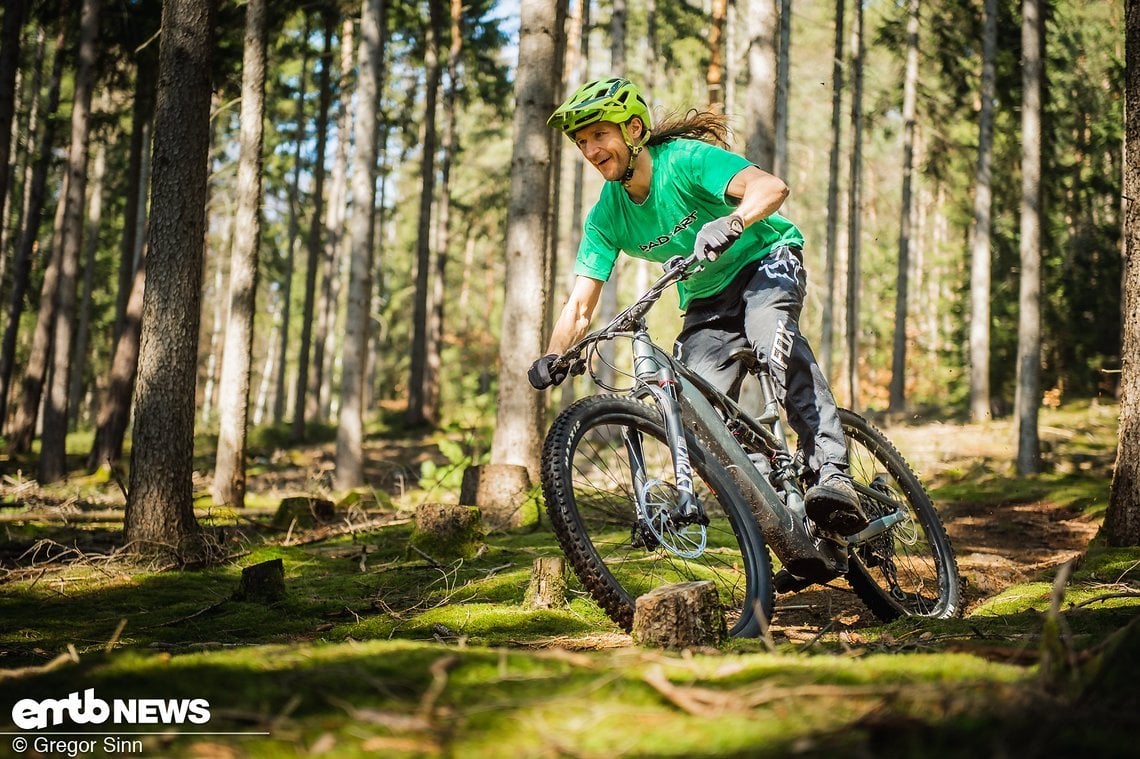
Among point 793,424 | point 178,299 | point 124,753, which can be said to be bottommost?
point 124,753

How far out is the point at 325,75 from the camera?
73.6 ft

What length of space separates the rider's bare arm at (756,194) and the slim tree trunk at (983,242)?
1681cm

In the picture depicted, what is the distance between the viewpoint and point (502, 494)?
25.5 feet

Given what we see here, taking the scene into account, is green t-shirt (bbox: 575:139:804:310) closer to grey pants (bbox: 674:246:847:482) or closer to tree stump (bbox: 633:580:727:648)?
grey pants (bbox: 674:246:847:482)

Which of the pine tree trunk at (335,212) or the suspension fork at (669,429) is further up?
the pine tree trunk at (335,212)

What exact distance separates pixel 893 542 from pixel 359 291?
10.6m

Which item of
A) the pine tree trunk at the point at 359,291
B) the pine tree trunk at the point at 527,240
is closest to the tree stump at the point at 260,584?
the pine tree trunk at the point at 527,240

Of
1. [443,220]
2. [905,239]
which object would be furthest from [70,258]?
[905,239]

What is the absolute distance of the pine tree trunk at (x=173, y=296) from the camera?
6645 mm

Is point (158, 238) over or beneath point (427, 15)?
beneath

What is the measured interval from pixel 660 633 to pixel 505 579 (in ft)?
8.17

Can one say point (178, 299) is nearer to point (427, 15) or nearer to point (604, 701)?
point (604, 701)

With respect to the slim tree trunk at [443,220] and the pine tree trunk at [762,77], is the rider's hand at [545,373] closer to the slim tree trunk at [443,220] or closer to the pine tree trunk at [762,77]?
the pine tree trunk at [762,77]

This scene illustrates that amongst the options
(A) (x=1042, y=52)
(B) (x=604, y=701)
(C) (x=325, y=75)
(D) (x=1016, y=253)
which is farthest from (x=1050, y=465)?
(C) (x=325, y=75)
